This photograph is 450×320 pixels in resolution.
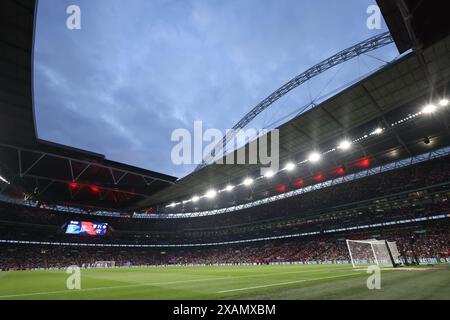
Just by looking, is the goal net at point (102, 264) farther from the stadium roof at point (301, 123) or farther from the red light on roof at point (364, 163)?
the red light on roof at point (364, 163)

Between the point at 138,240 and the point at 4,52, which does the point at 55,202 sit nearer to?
the point at 138,240

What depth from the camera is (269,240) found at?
59562 mm

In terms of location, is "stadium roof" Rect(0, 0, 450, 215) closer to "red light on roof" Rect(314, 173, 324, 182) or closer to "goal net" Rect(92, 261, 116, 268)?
"red light on roof" Rect(314, 173, 324, 182)

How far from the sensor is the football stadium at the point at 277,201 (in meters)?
10.9

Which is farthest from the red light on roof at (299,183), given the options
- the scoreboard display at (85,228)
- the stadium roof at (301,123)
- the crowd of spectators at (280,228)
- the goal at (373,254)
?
the scoreboard display at (85,228)

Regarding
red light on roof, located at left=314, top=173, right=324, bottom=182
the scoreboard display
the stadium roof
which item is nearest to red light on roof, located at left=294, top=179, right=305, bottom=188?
the stadium roof

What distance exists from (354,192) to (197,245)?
1880 inches

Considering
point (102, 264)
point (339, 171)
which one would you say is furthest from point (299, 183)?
point (102, 264)

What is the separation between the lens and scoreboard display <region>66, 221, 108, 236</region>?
4988 cm

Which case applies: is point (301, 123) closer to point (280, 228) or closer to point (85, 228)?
point (280, 228)

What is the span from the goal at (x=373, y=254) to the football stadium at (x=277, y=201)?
218mm

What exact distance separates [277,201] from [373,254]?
3292cm
